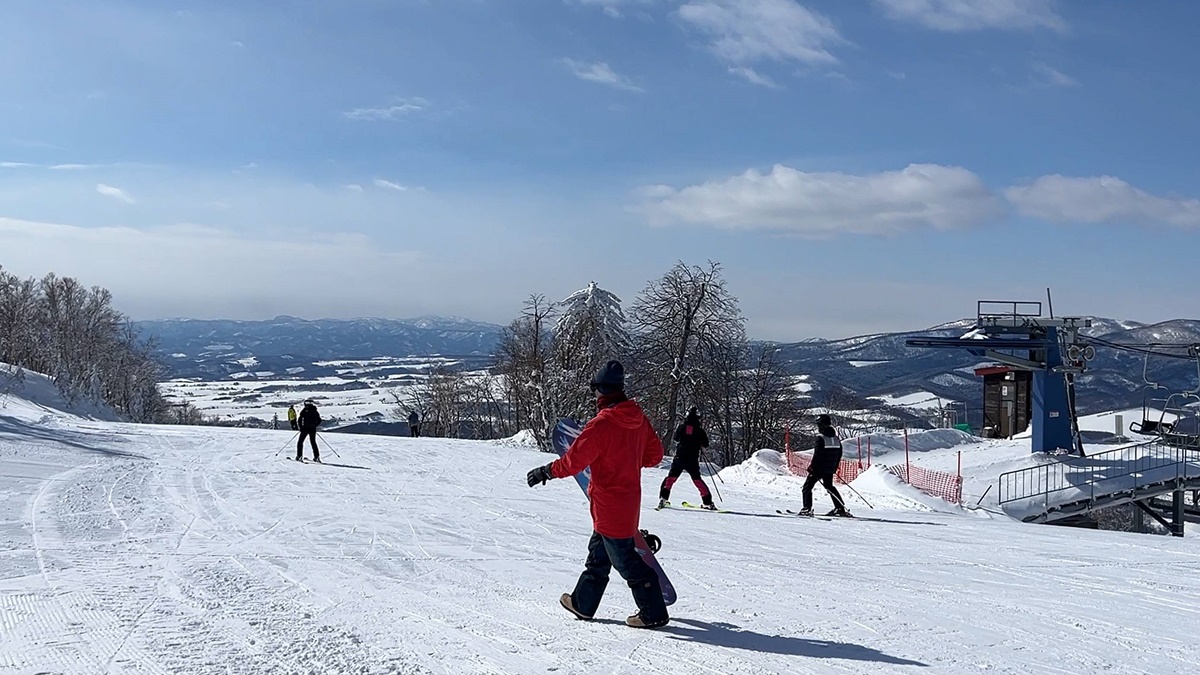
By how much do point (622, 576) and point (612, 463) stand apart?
2.49 ft

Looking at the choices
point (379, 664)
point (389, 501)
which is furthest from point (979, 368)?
point (379, 664)

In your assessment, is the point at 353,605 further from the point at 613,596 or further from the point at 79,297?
the point at 79,297

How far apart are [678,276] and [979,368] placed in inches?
558

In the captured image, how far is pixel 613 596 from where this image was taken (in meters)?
7.69

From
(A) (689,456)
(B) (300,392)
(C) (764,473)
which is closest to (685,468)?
(A) (689,456)

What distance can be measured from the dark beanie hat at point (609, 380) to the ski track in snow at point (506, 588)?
1.62 metres

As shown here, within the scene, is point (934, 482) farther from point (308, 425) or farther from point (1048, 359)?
point (308, 425)

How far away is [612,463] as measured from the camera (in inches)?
246

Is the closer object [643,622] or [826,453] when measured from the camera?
[643,622]

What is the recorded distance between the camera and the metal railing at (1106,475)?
81.6ft

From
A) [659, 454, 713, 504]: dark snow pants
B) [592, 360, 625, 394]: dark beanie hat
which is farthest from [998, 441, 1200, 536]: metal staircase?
[592, 360, 625, 394]: dark beanie hat

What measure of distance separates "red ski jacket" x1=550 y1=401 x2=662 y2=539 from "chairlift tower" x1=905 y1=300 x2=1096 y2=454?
2346 centimetres

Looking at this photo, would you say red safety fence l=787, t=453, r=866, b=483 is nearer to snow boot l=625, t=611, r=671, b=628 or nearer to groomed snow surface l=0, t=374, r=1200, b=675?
groomed snow surface l=0, t=374, r=1200, b=675

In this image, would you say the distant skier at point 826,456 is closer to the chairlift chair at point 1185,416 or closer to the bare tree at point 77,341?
the chairlift chair at point 1185,416
